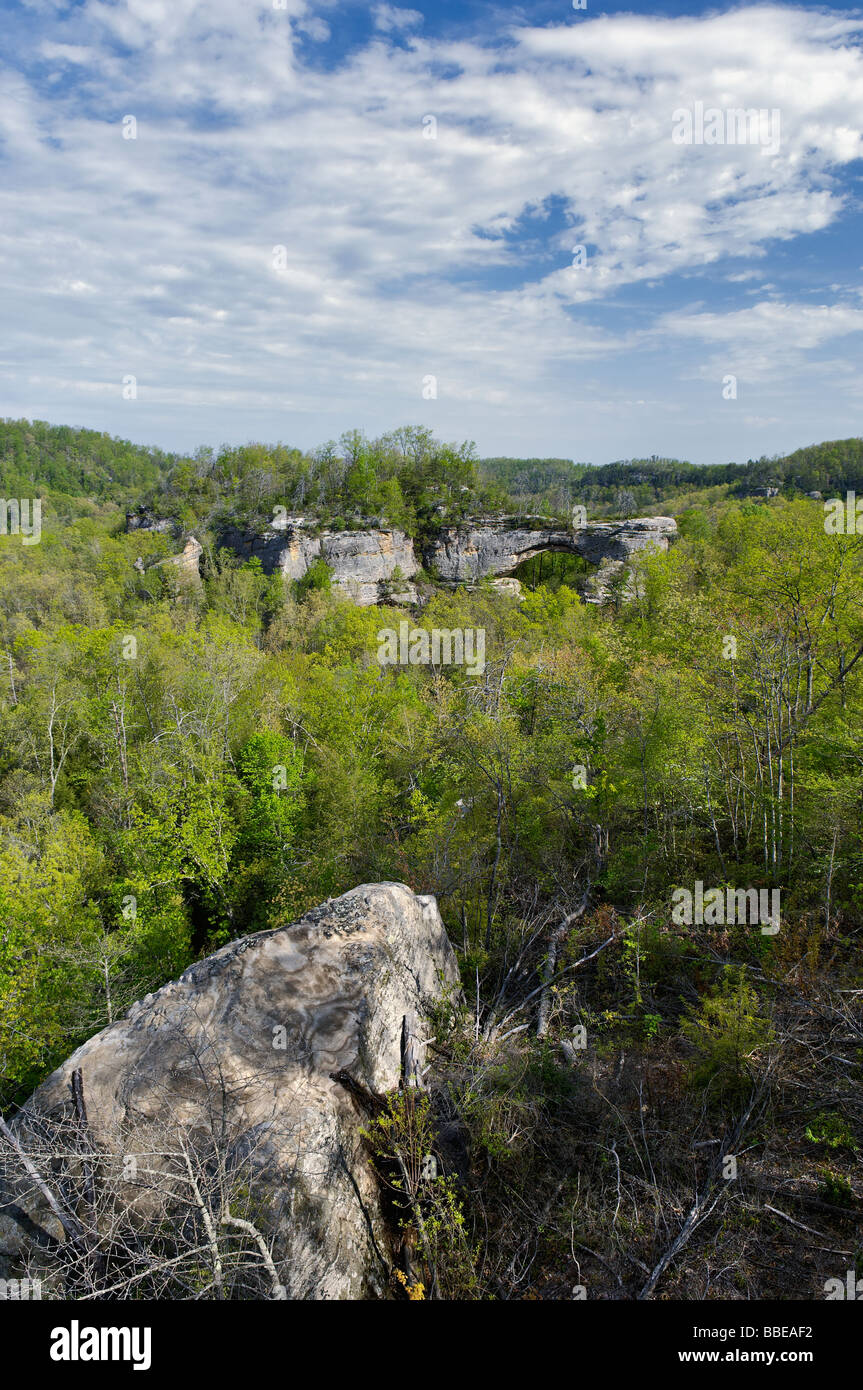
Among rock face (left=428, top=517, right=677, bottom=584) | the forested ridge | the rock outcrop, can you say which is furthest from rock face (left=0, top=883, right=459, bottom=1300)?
rock face (left=428, top=517, right=677, bottom=584)

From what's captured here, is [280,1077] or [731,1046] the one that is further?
[731,1046]

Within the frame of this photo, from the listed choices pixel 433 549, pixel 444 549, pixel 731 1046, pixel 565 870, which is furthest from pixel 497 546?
pixel 731 1046

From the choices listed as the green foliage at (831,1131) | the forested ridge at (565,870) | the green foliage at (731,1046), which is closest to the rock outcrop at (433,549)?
the forested ridge at (565,870)

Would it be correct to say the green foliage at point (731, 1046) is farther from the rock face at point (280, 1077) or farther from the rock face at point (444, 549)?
the rock face at point (444, 549)

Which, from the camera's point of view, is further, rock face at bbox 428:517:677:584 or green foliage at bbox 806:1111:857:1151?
rock face at bbox 428:517:677:584

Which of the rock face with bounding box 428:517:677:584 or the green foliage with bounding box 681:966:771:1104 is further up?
the rock face with bounding box 428:517:677:584

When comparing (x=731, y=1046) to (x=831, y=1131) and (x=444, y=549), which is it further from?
(x=444, y=549)

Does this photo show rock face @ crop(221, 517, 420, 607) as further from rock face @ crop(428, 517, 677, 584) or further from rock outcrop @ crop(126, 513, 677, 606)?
rock face @ crop(428, 517, 677, 584)
